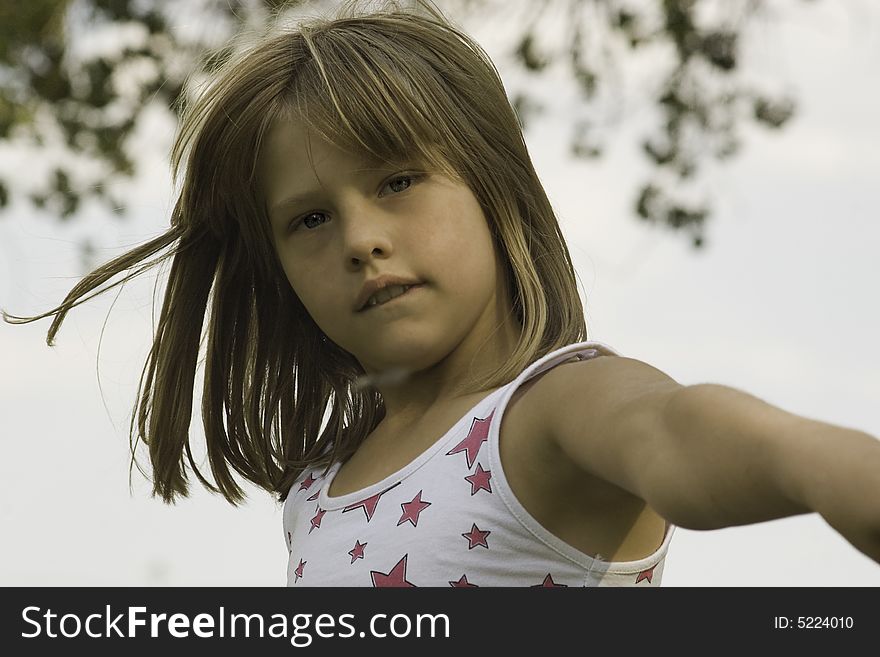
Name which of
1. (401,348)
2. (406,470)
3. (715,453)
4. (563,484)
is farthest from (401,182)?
(715,453)

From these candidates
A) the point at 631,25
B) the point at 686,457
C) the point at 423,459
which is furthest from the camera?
the point at 631,25

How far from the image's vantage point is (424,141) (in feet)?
6.16

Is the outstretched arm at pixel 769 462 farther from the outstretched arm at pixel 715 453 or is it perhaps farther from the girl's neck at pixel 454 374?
the girl's neck at pixel 454 374

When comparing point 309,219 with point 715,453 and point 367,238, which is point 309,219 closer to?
point 367,238

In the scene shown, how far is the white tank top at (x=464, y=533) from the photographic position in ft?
5.41

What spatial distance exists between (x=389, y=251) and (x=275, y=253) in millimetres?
446

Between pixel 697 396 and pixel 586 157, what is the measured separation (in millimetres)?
4111

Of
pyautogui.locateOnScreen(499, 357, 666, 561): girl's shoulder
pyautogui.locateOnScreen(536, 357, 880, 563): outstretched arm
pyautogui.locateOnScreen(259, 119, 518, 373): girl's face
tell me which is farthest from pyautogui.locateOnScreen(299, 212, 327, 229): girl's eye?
pyautogui.locateOnScreen(536, 357, 880, 563): outstretched arm

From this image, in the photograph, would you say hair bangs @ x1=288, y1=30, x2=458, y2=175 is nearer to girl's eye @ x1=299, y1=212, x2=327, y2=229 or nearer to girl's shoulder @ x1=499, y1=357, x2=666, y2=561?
girl's eye @ x1=299, y1=212, x2=327, y2=229

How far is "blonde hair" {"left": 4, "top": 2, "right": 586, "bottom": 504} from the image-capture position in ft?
6.28

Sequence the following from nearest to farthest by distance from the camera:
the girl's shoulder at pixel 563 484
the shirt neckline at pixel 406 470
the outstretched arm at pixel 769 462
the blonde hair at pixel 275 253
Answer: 1. the outstretched arm at pixel 769 462
2. the girl's shoulder at pixel 563 484
3. the shirt neckline at pixel 406 470
4. the blonde hair at pixel 275 253

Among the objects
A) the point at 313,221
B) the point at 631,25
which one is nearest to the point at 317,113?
the point at 313,221

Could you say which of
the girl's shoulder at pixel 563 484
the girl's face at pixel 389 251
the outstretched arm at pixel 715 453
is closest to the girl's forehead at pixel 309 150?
the girl's face at pixel 389 251

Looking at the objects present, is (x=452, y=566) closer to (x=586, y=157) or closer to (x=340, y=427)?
(x=340, y=427)
